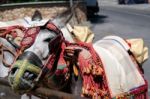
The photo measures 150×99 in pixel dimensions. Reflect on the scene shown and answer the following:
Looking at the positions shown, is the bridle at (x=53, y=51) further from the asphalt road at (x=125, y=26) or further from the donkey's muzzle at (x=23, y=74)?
the asphalt road at (x=125, y=26)

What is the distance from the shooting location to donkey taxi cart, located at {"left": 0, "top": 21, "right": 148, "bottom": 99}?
4.91m

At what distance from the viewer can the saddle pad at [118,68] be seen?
221 inches

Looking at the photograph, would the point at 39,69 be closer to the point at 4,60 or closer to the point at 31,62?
the point at 31,62

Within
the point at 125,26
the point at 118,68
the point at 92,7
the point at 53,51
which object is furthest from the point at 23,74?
the point at 92,7

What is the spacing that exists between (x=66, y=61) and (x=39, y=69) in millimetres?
406

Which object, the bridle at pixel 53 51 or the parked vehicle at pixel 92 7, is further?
the parked vehicle at pixel 92 7

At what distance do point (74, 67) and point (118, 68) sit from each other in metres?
0.59

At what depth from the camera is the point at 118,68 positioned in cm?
577

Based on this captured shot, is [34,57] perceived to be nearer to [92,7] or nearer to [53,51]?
[53,51]

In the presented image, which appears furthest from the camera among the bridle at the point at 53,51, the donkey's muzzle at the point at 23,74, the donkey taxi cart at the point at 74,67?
the bridle at the point at 53,51

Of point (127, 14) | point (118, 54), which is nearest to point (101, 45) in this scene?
point (118, 54)

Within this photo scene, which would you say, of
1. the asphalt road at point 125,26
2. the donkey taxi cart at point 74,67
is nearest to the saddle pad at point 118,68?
the donkey taxi cart at point 74,67

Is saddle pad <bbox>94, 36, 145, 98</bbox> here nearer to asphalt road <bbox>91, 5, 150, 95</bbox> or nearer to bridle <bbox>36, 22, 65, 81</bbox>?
bridle <bbox>36, 22, 65, 81</bbox>

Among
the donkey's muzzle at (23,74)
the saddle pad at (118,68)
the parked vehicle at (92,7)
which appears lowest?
the parked vehicle at (92,7)
